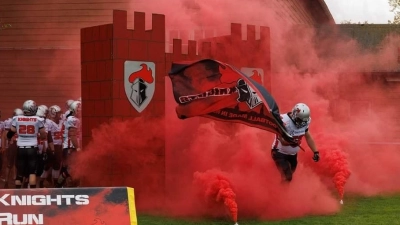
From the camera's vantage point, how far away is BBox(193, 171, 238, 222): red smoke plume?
911cm

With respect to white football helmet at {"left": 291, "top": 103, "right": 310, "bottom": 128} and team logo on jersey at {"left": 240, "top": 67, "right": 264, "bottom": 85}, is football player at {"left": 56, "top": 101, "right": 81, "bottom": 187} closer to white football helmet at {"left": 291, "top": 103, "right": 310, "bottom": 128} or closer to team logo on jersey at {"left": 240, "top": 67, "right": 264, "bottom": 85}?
team logo on jersey at {"left": 240, "top": 67, "right": 264, "bottom": 85}

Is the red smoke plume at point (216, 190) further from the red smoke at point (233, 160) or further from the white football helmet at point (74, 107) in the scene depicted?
the white football helmet at point (74, 107)

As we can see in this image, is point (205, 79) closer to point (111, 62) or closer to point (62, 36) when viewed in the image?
point (111, 62)

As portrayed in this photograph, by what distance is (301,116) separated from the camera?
33.9 ft

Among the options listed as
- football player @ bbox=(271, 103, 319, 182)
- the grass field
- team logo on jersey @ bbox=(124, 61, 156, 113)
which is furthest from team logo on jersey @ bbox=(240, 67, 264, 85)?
the grass field

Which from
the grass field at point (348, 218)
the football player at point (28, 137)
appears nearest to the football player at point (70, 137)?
the football player at point (28, 137)

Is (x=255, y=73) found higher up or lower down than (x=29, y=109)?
higher up

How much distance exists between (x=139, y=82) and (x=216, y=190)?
2.84 m

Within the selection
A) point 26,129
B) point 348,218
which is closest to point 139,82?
point 26,129

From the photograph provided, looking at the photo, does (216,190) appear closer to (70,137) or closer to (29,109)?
→ (70,137)

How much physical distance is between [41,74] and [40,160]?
17.7 feet

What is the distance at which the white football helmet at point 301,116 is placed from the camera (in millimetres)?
10336

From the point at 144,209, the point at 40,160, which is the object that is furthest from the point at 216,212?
the point at 40,160

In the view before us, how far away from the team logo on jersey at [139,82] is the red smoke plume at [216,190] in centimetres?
215
